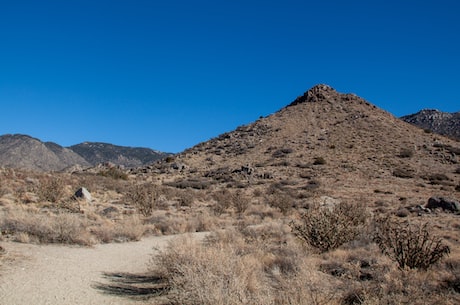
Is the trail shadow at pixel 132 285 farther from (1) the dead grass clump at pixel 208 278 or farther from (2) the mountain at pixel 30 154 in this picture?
(2) the mountain at pixel 30 154

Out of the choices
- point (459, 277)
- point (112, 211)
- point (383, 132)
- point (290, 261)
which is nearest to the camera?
point (459, 277)

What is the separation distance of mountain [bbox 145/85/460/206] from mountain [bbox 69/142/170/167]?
75420mm

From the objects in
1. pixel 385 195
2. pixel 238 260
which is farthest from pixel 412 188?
pixel 238 260

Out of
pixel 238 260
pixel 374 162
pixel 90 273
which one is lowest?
pixel 90 273

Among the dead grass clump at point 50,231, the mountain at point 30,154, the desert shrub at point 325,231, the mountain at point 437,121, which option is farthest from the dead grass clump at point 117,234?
the mountain at point 30,154

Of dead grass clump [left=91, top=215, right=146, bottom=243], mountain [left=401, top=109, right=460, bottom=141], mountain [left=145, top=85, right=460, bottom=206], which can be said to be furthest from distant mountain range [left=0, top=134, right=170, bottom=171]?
mountain [left=401, top=109, right=460, bottom=141]

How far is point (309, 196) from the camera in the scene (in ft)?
108

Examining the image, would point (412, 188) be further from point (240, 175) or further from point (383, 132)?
point (383, 132)

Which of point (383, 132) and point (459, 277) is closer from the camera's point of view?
point (459, 277)

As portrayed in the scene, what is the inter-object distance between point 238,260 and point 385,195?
1165 inches

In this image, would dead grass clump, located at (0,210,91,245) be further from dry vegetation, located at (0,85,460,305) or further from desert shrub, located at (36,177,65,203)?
desert shrub, located at (36,177,65,203)

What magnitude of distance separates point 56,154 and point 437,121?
A: 106364mm

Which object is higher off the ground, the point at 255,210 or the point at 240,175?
the point at 240,175

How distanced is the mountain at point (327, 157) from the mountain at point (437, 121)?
22.8 metres
